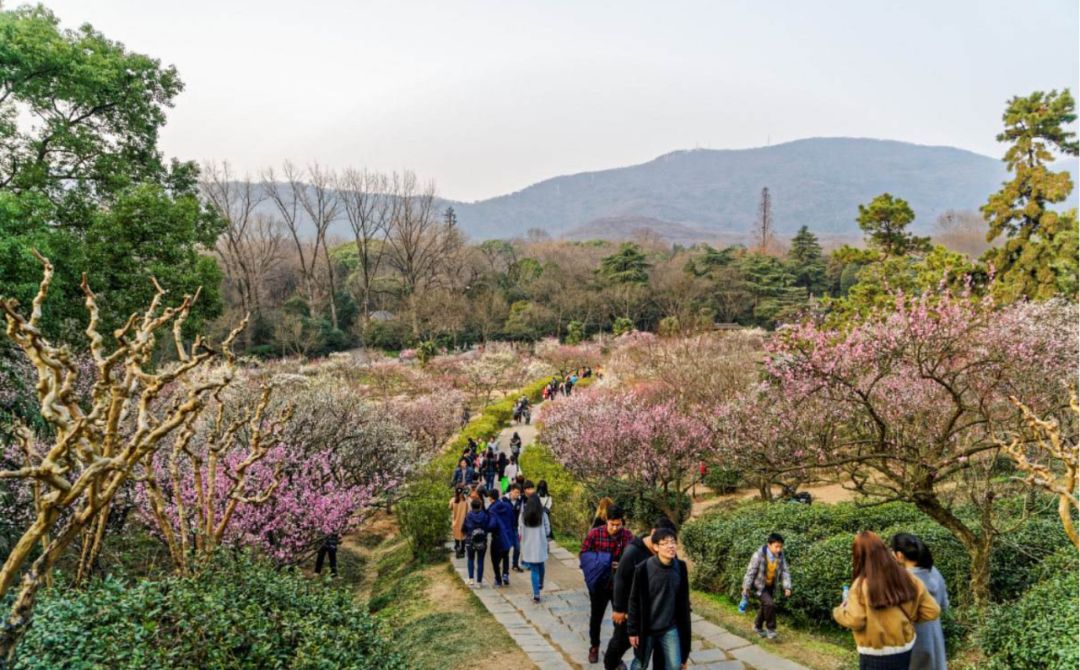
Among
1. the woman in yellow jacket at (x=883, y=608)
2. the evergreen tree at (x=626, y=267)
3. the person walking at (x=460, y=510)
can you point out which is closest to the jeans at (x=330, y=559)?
the person walking at (x=460, y=510)

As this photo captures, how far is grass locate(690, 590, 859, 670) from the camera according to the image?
567 cm

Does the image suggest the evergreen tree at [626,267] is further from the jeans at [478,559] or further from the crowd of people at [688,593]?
the crowd of people at [688,593]

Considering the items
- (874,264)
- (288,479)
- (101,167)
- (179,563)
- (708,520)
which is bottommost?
(708,520)

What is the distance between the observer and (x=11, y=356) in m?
9.48

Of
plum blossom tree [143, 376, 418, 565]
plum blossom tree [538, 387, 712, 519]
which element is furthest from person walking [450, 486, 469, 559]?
plum blossom tree [538, 387, 712, 519]

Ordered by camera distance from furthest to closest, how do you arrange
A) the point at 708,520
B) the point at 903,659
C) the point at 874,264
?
the point at 874,264
the point at 708,520
the point at 903,659

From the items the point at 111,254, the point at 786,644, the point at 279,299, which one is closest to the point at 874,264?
the point at 786,644

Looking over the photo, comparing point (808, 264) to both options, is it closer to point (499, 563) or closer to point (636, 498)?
point (636, 498)

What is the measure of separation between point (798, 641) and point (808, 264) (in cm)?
4623

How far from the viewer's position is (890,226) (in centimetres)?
2236

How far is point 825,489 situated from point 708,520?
7.98 metres

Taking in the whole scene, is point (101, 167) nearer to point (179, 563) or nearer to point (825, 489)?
point (179, 563)

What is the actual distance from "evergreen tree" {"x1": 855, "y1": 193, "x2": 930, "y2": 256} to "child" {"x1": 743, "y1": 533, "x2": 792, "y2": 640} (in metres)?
19.4

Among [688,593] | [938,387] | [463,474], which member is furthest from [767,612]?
[463,474]
